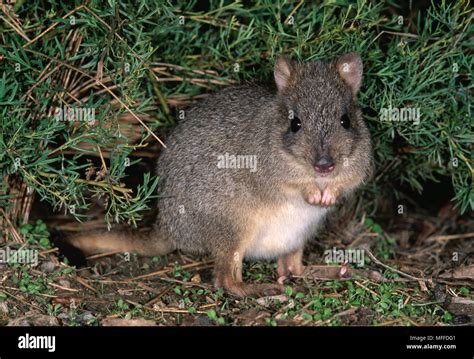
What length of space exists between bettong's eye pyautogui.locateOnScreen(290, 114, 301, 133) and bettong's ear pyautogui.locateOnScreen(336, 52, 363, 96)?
0.55 m

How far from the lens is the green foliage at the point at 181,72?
18.3 ft

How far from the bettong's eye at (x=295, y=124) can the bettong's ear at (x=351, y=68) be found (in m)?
0.55

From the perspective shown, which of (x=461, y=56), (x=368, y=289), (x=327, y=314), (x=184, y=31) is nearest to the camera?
(x=327, y=314)

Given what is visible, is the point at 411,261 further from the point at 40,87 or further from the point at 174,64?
the point at 40,87

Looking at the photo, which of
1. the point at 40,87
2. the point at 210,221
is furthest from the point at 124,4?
the point at 210,221

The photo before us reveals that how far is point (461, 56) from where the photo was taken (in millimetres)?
6137

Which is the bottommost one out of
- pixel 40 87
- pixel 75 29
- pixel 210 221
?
pixel 210 221

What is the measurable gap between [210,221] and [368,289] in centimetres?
135

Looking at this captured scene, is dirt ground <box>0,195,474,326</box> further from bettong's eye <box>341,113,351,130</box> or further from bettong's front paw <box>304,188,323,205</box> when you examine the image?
bettong's eye <box>341,113,351,130</box>

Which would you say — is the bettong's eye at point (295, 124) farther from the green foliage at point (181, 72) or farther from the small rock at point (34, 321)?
the small rock at point (34, 321)

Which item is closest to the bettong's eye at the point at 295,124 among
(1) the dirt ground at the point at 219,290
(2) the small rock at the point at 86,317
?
(1) the dirt ground at the point at 219,290

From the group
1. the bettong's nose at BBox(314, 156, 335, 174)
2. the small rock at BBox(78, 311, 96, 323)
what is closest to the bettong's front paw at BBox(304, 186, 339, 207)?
the bettong's nose at BBox(314, 156, 335, 174)

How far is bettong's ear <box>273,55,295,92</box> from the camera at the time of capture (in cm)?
578

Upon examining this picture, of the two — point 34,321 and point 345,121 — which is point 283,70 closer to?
point 345,121
